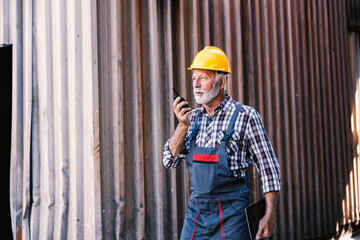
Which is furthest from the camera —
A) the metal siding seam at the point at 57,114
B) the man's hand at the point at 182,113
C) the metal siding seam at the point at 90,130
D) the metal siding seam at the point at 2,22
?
the metal siding seam at the point at 2,22

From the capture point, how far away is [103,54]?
4512 mm

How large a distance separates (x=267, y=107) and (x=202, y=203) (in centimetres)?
326

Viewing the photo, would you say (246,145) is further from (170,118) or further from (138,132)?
(170,118)

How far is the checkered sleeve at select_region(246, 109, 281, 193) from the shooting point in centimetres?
337

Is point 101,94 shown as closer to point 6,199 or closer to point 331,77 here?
point 6,199

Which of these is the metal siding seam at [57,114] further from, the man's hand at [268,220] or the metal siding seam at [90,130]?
the man's hand at [268,220]

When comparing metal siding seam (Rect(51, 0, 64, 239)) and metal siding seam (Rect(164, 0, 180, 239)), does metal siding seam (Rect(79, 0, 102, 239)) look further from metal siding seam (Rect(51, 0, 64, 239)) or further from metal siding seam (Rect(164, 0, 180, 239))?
metal siding seam (Rect(164, 0, 180, 239))

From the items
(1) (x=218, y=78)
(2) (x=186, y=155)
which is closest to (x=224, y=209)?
(2) (x=186, y=155)

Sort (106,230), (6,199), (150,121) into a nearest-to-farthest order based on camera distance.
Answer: (106,230)
(150,121)
(6,199)

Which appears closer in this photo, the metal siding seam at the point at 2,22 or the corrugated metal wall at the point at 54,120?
the corrugated metal wall at the point at 54,120

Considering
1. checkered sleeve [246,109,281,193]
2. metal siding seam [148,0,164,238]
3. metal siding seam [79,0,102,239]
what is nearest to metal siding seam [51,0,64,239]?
metal siding seam [79,0,102,239]

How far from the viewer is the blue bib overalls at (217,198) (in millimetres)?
3307

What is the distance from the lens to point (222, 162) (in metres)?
3.34

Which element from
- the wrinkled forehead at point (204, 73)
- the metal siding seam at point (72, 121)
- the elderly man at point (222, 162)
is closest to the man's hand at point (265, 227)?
the elderly man at point (222, 162)
